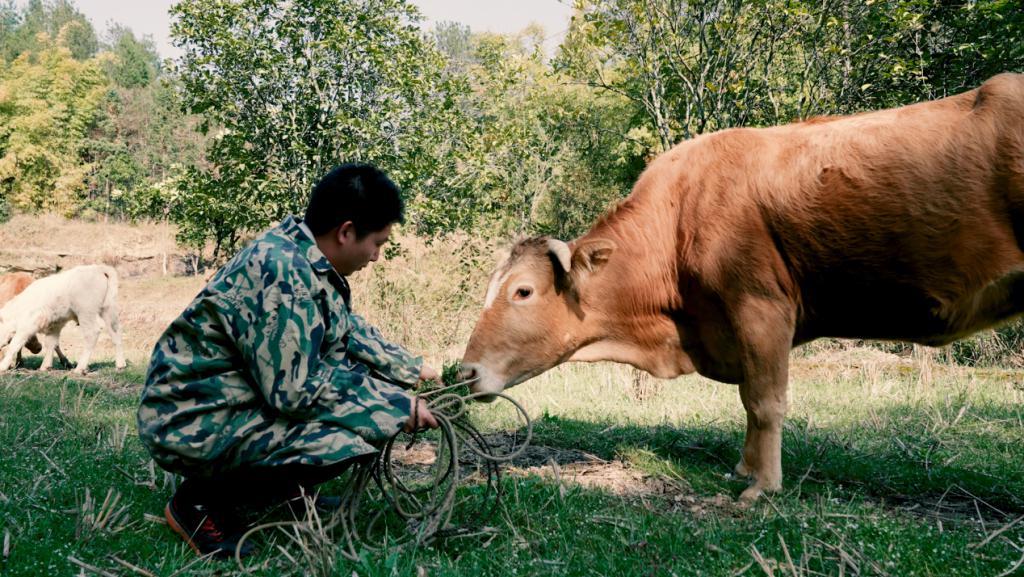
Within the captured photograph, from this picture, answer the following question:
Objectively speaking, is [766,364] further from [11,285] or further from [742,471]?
[11,285]

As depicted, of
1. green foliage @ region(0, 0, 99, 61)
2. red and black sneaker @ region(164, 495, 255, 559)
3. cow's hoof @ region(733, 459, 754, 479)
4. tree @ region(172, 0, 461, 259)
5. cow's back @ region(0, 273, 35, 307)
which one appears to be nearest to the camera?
red and black sneaker @ region(164, 495, 255, 559)

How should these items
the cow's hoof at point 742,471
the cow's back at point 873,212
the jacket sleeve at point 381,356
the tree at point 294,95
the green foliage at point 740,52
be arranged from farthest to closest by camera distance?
1. the tree at point 294,95
2. the green foliage at point 740,52
3. the cow's hoof at point 742,471
4. the cow's back at point 873,212
5. the jacket sleeve at point 381,356

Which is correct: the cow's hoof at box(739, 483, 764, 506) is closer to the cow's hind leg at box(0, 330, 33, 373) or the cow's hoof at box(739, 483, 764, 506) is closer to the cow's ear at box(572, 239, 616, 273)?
the cow's ear at box(572, 239, 616, 273)

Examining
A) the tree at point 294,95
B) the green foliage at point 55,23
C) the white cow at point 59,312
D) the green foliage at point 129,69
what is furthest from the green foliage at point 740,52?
the green foliage at point 55,23

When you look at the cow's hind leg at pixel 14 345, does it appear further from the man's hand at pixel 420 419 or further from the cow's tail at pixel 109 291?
the man's hand at pixel 420 419

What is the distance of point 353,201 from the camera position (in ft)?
12.3

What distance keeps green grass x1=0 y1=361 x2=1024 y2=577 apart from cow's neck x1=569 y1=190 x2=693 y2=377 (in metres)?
0.73

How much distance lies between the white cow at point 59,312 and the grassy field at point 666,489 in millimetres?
4224

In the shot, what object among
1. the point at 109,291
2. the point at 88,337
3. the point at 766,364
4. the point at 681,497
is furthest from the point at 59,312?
the point at 766,364

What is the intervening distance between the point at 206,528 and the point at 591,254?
3.07 meters

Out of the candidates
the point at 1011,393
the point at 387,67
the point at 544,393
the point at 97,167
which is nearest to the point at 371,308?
the point at 387,67

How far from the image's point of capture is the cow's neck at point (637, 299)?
5480mm

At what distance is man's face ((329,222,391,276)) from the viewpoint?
149 inches

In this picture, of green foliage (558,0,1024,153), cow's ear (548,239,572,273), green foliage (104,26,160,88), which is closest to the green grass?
cow's ear (548,239,572,273)
